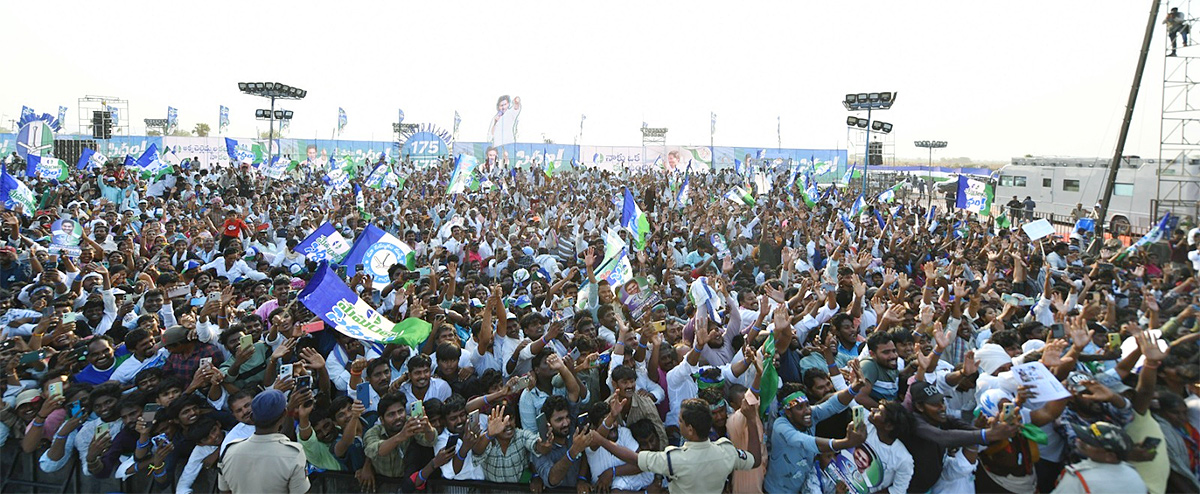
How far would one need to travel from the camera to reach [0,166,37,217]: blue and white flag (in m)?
11.1

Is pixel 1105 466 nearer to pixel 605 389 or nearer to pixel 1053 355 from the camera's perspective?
pixel 1053 355

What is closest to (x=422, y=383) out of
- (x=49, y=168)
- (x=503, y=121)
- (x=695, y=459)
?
(x=695, y=459)

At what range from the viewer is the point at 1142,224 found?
63.0 feet

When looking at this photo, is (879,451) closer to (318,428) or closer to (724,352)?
(724,352)

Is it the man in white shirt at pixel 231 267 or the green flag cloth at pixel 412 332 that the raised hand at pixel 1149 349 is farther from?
the man in white shirt at pixel 231 267

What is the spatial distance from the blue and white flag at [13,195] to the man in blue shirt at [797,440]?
42.6 feet

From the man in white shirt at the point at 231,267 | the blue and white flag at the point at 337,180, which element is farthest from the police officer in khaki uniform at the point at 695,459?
the blue and white flag at the point at 337,180

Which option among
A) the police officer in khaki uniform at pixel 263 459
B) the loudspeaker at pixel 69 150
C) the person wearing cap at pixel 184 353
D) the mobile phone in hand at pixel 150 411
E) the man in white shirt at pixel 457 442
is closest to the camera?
the police officer in khaki uniform at pixel 263 459

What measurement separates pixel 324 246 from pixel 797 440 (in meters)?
6.87

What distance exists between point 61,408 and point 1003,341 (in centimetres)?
662

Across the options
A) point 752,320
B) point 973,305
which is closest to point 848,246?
point 973,305

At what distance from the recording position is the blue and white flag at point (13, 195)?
11.1m

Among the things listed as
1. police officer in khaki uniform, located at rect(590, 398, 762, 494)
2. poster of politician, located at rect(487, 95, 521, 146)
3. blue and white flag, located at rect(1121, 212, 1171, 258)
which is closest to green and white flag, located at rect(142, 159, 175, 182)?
police officer in khaki uniform, located at rect(590, 398, 762, 494)

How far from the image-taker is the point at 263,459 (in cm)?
341
